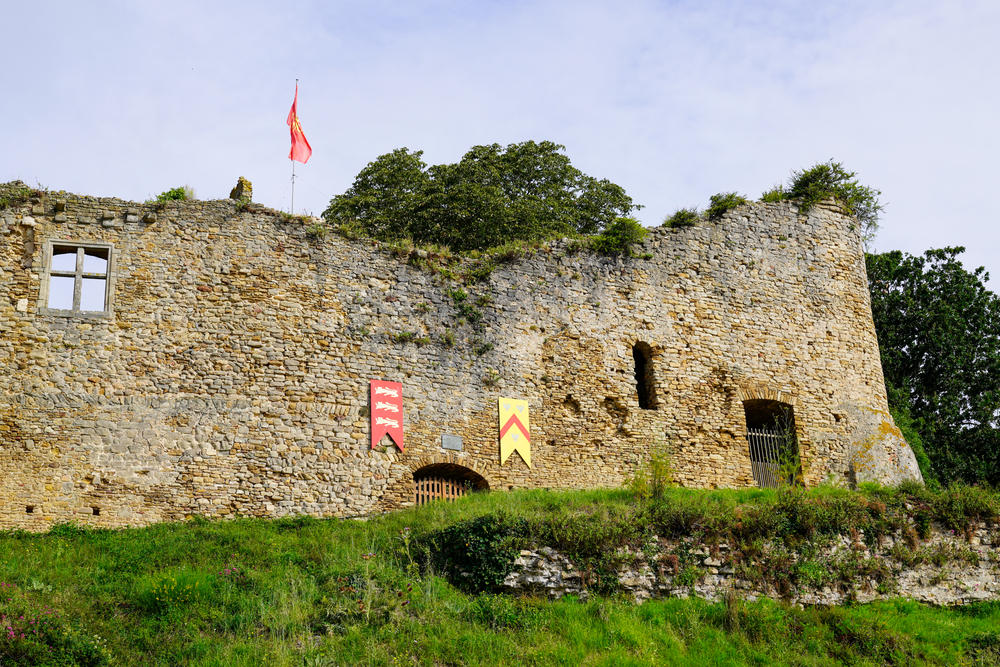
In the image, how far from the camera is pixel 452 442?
1703cm

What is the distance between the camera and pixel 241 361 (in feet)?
53.4

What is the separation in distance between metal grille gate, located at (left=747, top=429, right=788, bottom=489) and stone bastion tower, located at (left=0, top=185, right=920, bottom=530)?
0.15ft

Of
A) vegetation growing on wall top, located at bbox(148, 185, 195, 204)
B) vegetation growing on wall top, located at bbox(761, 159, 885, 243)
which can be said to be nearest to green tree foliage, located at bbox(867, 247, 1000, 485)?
vegetation growing on wall top, located at bbox(761, 159, 885, 243)

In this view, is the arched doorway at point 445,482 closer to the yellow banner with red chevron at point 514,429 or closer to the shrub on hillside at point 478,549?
the yellow banner with red chevron at point 514,429

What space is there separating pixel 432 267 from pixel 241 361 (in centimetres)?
386

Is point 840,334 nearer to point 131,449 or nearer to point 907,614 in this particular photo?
point 907,614

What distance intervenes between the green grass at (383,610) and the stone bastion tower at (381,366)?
1.06 metres

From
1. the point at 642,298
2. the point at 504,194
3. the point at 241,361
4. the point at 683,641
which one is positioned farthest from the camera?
the point at 504,194

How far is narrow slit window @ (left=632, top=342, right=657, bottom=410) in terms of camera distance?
19.1 meters

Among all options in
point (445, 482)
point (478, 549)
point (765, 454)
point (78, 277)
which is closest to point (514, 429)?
point (445, 482)

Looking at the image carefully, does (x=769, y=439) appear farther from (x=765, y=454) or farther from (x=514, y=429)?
(x=514, y=429)

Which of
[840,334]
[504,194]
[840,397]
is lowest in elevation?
[840,397]

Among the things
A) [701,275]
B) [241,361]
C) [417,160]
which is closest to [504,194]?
[417,160]

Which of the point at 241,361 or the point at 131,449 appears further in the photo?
the point at 241,361
